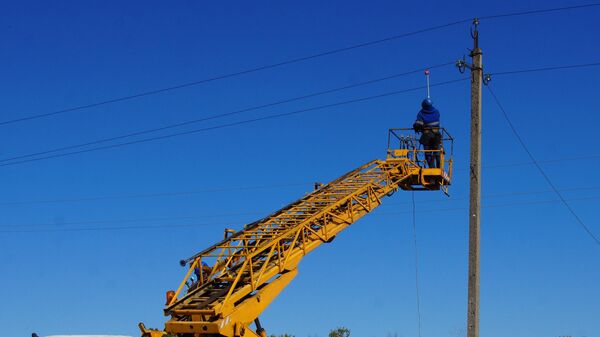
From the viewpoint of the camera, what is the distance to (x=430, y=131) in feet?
100

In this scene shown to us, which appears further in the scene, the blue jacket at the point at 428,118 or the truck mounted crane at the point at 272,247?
the blue jacket at the point at 428,118

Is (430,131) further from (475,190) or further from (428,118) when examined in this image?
(475,190)

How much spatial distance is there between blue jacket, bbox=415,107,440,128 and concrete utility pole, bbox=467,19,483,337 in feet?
11.3

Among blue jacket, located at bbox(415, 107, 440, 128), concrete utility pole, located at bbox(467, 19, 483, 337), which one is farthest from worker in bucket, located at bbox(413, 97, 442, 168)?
concrete utility pole, located at bbox(467, 19, 483, 337)

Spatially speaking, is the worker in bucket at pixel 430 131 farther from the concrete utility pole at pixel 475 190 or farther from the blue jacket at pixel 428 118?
the concrete utility pole at pixel 475 190

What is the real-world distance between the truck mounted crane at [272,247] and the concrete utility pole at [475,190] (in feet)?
11.0

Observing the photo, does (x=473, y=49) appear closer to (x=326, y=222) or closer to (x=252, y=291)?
(x=326, y=222)

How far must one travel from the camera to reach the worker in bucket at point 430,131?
1194 inches

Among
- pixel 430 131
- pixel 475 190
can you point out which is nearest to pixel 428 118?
pixel 430 131

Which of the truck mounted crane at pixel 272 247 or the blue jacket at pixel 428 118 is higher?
the blue jacket at pixel 428 118

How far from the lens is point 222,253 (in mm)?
25703

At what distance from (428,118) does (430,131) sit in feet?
1.58

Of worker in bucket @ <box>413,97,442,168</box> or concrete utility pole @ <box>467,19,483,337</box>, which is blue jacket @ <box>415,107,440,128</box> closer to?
worker in bucket @ <box>413,97,442,168</box>

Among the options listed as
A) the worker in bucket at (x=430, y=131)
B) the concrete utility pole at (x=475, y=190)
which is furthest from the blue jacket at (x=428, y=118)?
the concrete utility pole at (x=475, y=190)
